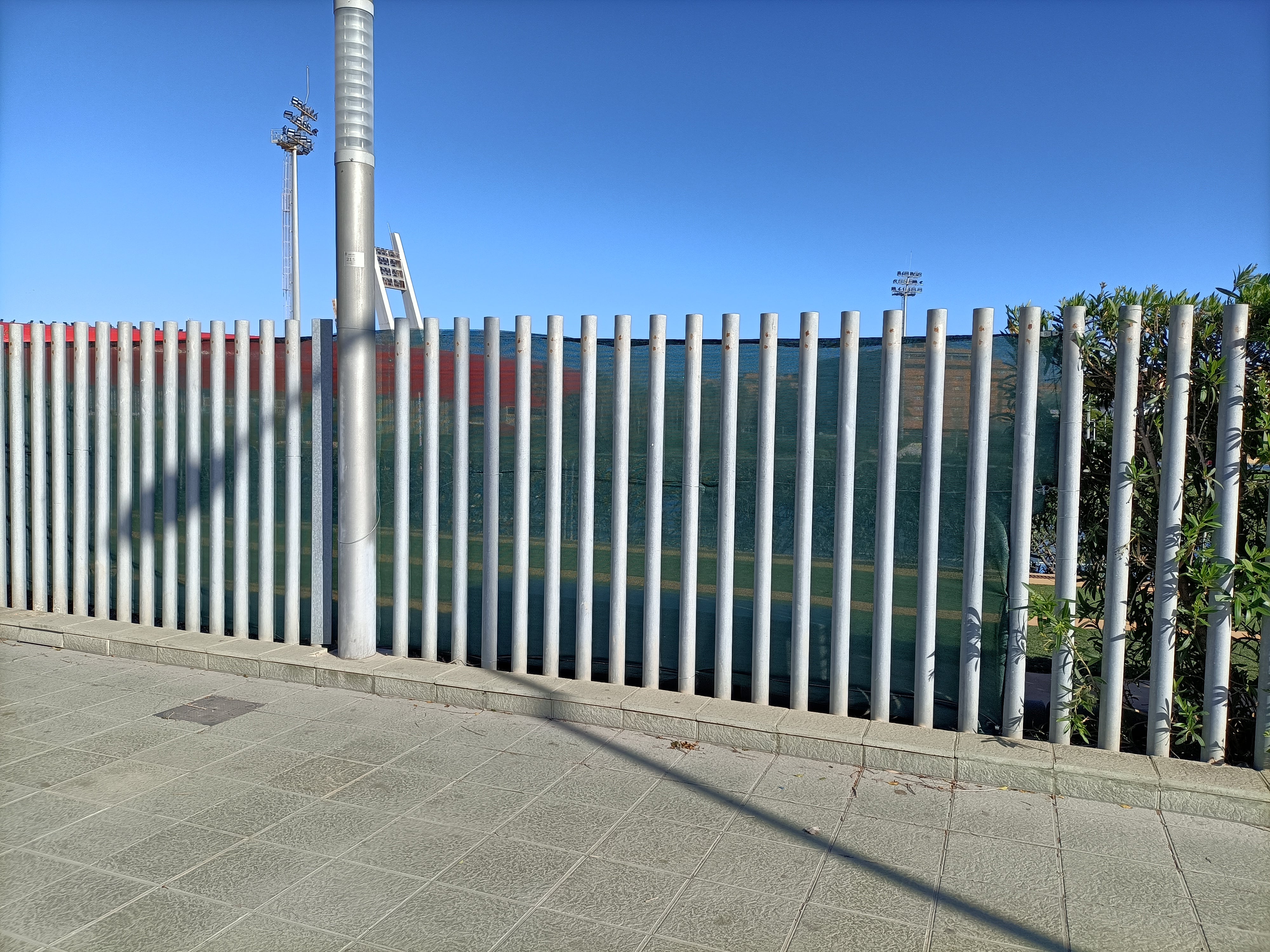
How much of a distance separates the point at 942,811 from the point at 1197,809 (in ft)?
3.50

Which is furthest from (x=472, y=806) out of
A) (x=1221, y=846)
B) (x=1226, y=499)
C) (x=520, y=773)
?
(x=1226, y=499)

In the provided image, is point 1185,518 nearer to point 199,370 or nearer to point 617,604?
point 617,604

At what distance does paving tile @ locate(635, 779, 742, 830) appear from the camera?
3789mm

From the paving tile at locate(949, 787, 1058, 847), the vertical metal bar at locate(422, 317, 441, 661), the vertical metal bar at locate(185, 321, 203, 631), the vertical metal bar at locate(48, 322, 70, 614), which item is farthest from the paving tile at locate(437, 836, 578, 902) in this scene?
the vertical metal bar at locate(48, 322, 70, 614)

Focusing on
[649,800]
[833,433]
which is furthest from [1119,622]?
[649,800]

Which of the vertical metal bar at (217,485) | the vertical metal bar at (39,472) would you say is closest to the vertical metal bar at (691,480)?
the vertical metal bar at (217,485)

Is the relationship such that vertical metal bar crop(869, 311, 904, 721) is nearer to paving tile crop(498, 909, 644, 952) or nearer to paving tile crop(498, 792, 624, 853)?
paving tile crop(498, 792, 624, 853)

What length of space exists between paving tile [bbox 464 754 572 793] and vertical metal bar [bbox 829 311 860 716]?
58.7 inches

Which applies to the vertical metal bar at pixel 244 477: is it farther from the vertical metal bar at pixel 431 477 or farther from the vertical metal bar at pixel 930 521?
the vertical metal bar at pixel 930 521

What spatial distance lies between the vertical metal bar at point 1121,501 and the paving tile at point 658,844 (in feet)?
6.82

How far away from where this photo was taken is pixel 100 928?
2.92 m

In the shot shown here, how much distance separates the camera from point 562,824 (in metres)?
3.74

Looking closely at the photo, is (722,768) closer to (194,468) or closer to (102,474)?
(194,468)

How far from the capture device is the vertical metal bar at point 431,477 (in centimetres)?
557
